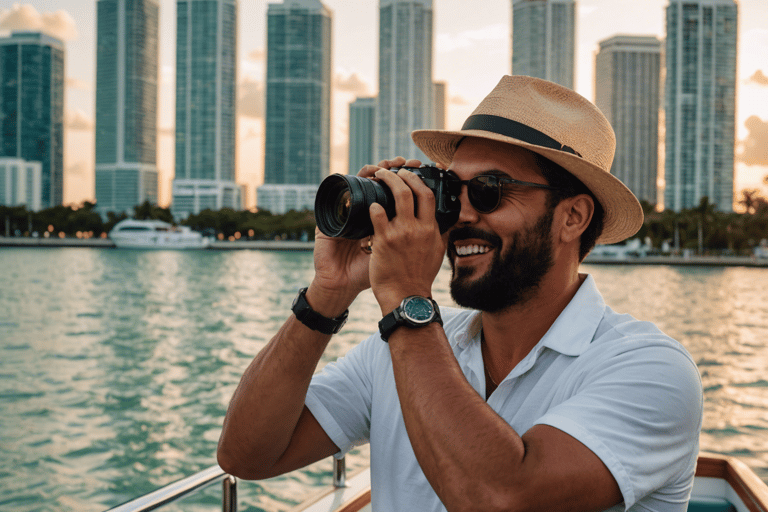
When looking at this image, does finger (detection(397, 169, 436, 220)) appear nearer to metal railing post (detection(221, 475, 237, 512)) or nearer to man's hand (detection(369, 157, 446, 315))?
man's hand (detection(369, 157, 446, 315))

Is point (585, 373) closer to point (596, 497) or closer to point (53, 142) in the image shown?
point (596, 497)

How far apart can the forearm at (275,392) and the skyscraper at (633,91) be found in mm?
96712

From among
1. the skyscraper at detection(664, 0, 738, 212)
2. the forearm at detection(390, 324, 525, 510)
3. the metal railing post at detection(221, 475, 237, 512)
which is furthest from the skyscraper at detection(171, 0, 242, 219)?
the forearm at detection(390, 324, 525, 510)

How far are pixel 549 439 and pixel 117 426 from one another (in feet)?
30.5

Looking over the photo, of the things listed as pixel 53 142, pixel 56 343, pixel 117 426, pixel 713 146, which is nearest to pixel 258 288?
pixel 56 343

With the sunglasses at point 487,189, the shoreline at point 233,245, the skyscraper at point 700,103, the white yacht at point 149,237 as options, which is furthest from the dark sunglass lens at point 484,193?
the skyscraper at point 700,103

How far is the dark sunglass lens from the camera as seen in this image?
3.60ft

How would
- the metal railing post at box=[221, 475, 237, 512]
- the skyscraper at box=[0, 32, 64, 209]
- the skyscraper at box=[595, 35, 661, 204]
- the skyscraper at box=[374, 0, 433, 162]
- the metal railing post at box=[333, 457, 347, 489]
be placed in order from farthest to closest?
the skyscraper at box=[0, 32, 64, 209] < the skyscraper at box=[595, 35, 661, 204] < the skyscraper at box=[374, 0, 433, 162] < the metal railing post at box=[333, 457, 347, 489] < the metal railing post at box=[221, 475, 237, 512]

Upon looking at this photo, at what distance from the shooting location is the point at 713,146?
2687 inches

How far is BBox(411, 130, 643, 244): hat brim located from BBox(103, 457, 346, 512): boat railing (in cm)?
84

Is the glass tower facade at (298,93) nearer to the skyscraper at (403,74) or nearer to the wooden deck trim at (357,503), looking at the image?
the skyscraper at (403,74)

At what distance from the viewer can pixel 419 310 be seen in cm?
92

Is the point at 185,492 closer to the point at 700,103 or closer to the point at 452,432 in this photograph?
the point at 452,432

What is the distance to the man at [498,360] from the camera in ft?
2.66
